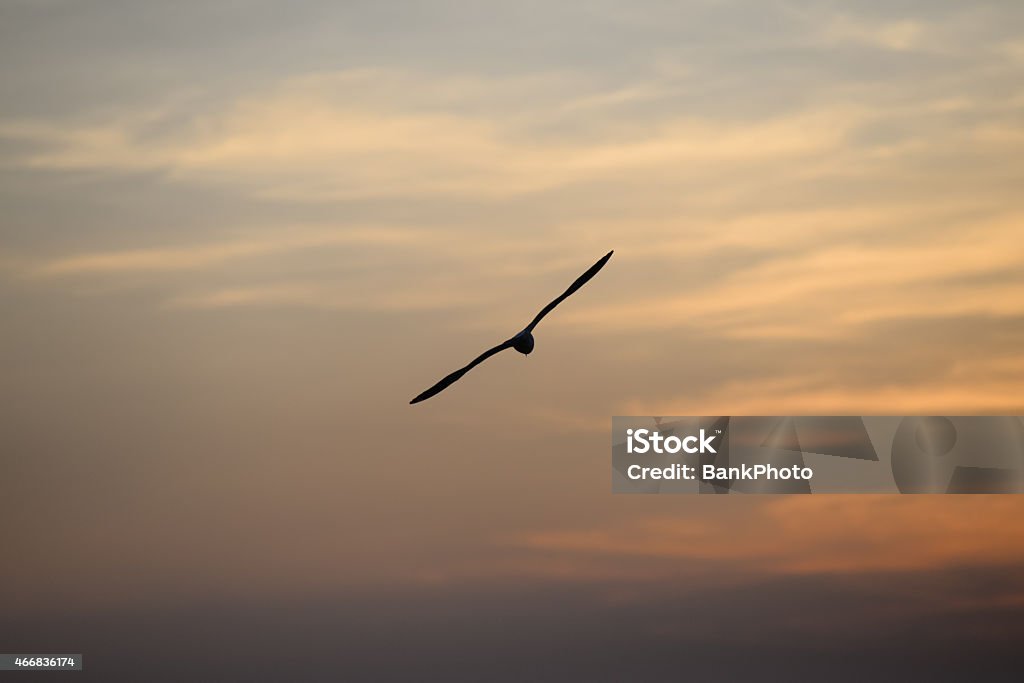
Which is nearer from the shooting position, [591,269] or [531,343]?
[531,343]

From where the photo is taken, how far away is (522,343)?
192 feet

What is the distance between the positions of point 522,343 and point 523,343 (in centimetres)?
5

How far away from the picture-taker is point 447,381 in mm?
61406

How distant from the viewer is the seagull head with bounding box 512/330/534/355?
58.3 metres

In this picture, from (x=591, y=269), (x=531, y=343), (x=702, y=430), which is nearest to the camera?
(x=531, y=343)

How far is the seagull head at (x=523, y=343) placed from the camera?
58344 mm

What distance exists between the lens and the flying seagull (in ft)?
192

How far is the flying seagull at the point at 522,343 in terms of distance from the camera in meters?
58.4

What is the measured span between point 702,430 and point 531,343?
53.2 m

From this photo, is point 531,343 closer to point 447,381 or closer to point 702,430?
point 447,381

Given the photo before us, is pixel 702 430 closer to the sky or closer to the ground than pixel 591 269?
closer to the ground

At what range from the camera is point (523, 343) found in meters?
58.5

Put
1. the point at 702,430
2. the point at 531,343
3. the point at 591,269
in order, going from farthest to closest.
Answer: the point at 702,430, the point at 591,269, the point at 531,343

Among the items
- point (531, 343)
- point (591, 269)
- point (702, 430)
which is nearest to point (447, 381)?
point (531, 343)
